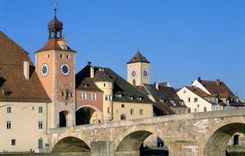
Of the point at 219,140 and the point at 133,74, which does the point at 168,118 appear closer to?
the point at 219,140

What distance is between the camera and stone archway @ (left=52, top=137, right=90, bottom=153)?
237 ft

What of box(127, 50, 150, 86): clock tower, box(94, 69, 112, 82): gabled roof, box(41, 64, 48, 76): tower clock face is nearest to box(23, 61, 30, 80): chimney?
box(41, 64, 48, 76): tower clock face

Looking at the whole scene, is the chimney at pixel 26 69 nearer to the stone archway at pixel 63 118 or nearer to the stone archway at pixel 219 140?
the stone archway at pixel 63 118

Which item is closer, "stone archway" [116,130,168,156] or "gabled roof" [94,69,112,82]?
"stone archway" [116,130,168,156]

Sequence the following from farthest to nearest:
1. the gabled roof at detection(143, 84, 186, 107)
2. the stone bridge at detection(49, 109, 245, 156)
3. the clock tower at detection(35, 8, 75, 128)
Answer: the gabled roof at detection(143, 84, 186, 107) → the clock tower at detection(35, 8, 75, 128) → the stone bridge at detection(49, 109, 245, 156)

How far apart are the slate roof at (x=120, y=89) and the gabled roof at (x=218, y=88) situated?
77.4 feet

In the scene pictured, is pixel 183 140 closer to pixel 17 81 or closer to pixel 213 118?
pixel 213 118

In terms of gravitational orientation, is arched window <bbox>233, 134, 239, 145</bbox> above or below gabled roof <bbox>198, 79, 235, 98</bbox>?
below

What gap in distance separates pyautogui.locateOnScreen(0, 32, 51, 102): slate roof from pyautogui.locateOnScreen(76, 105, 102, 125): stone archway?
28.4ft

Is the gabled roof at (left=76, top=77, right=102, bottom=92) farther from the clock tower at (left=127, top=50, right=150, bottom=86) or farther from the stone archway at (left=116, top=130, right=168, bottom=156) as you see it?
the clock tower at (left=127, top=50, right=150, bottom=86)

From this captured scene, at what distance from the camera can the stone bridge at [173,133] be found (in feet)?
164

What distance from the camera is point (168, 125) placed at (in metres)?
54.8

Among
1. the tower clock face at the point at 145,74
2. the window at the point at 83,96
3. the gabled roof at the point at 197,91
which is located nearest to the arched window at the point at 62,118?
the window at the point at 83,96

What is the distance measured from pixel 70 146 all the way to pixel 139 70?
38.0 m
